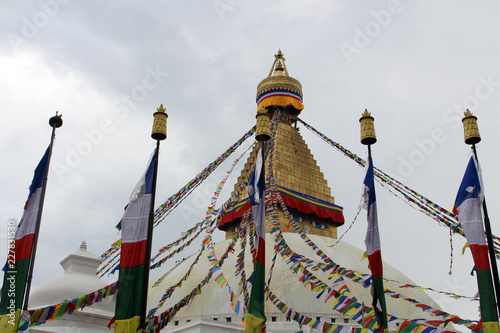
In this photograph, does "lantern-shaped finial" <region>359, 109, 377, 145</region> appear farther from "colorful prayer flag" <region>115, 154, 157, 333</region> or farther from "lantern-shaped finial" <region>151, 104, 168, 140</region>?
"colorful prayer flag" <region>115, 154, 157, 333</region>

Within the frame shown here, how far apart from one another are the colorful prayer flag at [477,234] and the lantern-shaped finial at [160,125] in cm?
586

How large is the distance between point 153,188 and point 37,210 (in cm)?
230

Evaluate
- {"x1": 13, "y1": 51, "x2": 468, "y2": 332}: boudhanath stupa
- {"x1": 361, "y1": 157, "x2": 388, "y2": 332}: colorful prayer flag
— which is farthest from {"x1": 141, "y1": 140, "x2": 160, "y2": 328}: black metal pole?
{"x1": 361, "y1": 157, "x2": 388, "y2": 332}: colorful prayer flag

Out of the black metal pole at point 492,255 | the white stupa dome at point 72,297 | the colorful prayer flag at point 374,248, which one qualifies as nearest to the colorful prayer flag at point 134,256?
the white stupa dome at point 72,297

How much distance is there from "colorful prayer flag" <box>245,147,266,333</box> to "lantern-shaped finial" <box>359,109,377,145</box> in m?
2.07

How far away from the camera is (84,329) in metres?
11.6

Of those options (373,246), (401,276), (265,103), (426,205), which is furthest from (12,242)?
(265,103)

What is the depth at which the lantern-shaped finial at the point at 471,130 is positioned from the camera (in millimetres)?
10617

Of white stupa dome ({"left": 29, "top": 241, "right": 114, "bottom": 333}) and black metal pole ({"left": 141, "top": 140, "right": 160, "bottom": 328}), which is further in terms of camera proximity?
white stupa dome ({"left": 29, "top": 241, "right": 114, "bottom": 333})

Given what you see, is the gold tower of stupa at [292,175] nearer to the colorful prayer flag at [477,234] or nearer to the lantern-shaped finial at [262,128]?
the lantern-shaped finial at [262,128]

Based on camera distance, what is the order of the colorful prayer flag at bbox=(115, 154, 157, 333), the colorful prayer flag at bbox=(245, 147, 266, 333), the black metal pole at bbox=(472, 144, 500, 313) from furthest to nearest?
the colorful prayer flag at bbox=(245, 147, 266, 333) → the black metal pole at bbox=(472, 144, 500, 313) → the colorful prayer flag at bbox=(115, 154, 157, 333)

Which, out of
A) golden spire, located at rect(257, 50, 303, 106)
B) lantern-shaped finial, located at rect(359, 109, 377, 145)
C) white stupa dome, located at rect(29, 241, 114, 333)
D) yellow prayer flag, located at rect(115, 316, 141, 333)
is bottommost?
yellow prayer flag, located at rect(115, 316, 141, 333)

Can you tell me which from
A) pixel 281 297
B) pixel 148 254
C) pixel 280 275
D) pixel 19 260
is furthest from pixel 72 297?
pixel 280 275

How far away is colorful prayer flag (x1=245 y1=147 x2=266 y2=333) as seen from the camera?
9383 mm
